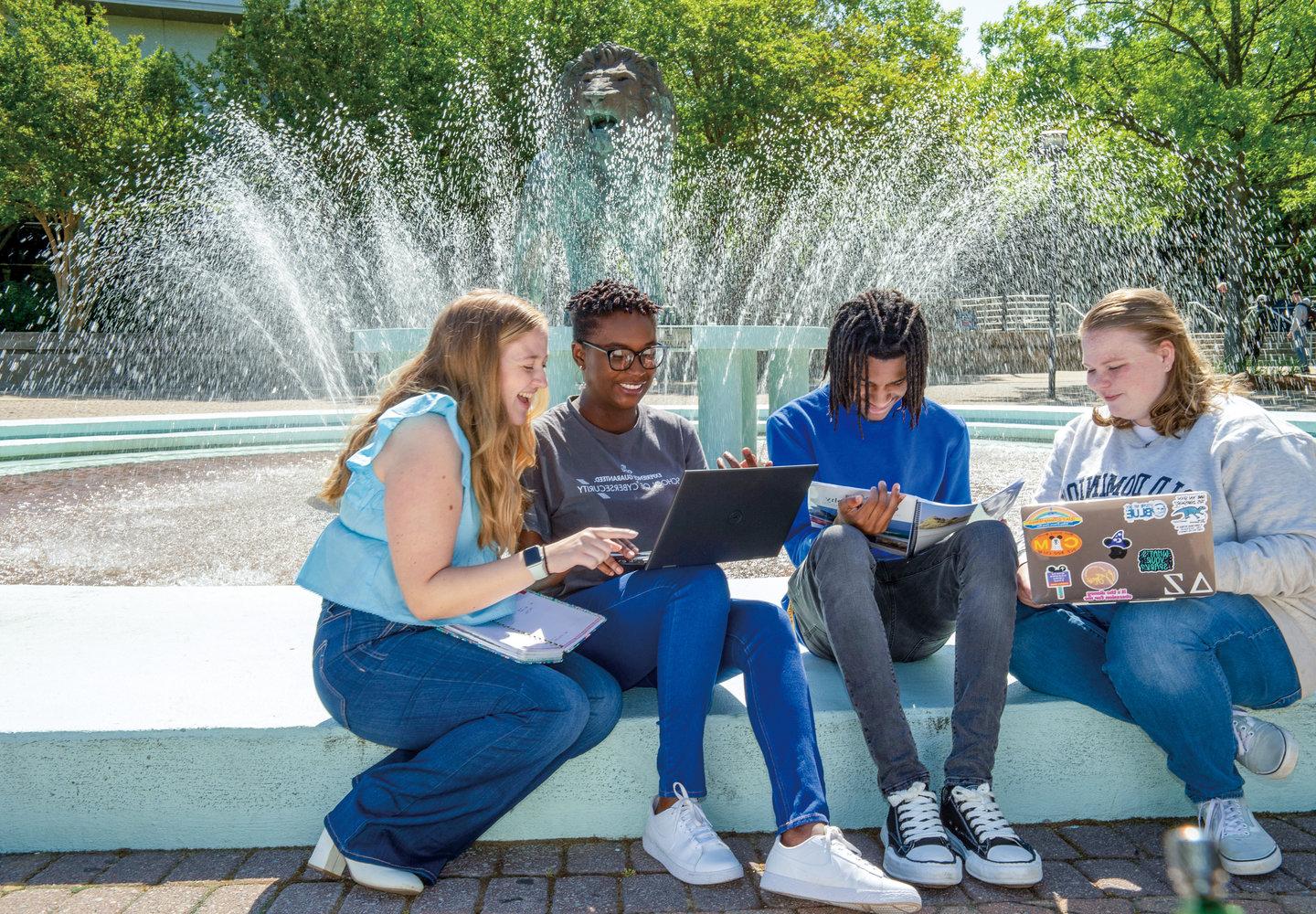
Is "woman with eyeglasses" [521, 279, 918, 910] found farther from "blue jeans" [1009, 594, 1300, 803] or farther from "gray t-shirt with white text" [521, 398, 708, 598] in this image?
"blue jeans" [1009, 594, 1300, 803]

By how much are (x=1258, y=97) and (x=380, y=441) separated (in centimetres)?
Answer: 1811

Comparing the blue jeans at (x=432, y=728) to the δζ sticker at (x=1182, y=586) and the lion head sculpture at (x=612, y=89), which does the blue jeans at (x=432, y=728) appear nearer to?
the δζ sticker at (x=1182, y=586)

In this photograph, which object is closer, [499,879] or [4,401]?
[499,879]

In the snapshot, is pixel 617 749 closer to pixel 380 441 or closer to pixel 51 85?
pixel 380 441

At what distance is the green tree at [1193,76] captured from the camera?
660 inches

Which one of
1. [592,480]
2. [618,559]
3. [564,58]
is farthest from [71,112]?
[618,559]

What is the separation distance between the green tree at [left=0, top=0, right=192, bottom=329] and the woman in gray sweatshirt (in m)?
23.1

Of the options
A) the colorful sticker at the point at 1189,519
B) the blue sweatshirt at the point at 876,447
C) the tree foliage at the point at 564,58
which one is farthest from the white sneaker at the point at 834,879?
the tree foliage at the point at 564,58

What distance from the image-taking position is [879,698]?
2.43 meters

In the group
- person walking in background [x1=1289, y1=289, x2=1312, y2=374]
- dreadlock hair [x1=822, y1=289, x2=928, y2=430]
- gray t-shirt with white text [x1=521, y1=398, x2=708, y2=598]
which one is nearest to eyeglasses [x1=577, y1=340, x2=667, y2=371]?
gray t-shirt with white text [x1=521, y1=398, x2=708, y2=598]

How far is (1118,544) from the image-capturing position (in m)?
2.41

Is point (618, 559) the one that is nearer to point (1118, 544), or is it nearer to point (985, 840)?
point (985, 840)

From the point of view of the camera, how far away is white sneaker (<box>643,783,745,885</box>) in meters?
2.29

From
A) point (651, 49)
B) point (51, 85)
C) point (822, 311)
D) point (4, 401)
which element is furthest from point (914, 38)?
point (4, 401)
